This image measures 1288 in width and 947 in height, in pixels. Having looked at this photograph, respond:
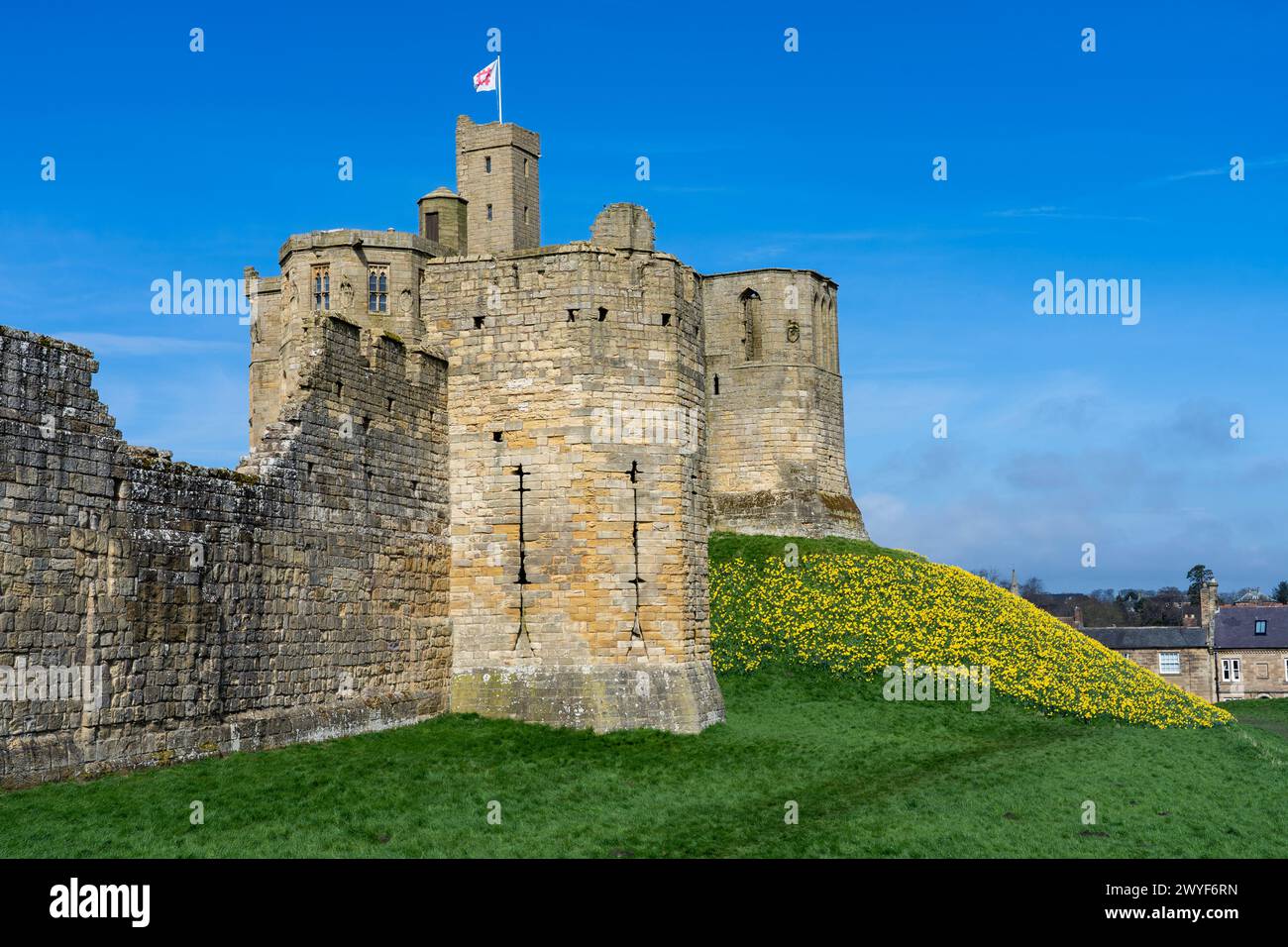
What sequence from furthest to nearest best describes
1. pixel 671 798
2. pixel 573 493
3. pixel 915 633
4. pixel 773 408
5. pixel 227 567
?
pixel 773 408 → pixel 915 633 → pixel 573 493 → pixel 671 798 → pixel 227 567

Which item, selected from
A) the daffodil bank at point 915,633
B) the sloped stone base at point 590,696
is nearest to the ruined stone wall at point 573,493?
the sloped stone base at point 590,696

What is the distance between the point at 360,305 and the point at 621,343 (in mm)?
24111

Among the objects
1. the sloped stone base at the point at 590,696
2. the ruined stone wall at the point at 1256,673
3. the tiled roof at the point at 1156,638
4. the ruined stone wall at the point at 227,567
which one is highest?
the ruined stone wall at the point at 227,567

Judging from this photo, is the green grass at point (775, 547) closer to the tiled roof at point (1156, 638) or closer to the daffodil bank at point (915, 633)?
the daffodil bank at point (915, 633)

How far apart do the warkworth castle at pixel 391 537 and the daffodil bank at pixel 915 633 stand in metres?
10.9

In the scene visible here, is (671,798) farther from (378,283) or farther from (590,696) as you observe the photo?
(378,283)

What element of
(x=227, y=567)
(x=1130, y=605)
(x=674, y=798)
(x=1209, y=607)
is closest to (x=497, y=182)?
(x=227, y=567)

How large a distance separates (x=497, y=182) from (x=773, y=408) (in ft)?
49.2

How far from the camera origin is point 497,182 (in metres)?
53.1

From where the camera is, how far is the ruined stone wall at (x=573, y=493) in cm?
2388

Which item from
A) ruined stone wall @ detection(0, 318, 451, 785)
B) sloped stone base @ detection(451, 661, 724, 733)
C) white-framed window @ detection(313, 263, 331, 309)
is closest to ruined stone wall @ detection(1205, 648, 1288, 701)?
white-framed window @ detection(313, 263, 331, 309)

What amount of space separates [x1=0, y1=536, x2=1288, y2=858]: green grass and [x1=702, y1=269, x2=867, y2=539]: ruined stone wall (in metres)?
20.1

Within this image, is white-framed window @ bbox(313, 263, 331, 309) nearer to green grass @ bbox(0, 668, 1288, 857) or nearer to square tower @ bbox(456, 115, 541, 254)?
square tower @ bbox(456, 115, 541, 254)

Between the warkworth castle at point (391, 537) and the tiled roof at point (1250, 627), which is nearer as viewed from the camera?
the warkworth castle at point (391, 537)
